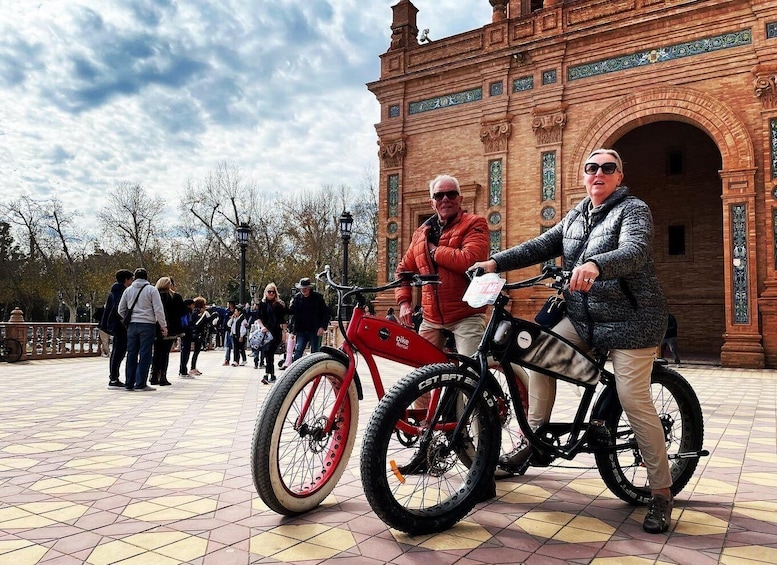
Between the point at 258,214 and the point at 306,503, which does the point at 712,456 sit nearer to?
the point at 306,503

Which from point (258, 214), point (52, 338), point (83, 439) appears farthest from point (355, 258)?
point (83, 439)

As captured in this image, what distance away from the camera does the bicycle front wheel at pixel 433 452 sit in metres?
2.61

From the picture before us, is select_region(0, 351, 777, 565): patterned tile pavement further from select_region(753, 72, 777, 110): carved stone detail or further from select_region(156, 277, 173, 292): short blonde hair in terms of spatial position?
select_region(753, 72, 777, 110): carved stone detail

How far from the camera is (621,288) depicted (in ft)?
9.64

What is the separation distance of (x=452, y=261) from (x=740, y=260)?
47.2 feet

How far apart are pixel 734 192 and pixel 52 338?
18.1 metres

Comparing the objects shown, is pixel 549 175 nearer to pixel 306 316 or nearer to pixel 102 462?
pixel 306 316

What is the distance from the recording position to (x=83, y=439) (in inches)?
194

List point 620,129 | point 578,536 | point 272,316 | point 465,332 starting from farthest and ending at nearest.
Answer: point 620,129 → point 272,316 → point 465,332 → point 578,536

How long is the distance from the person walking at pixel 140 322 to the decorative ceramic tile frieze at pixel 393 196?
42.2 ft

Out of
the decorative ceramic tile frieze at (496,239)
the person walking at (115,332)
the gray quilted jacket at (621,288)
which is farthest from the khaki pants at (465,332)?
the decorative ceramic tile frieze at (496,239)

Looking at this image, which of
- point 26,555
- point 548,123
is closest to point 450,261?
point 26,555

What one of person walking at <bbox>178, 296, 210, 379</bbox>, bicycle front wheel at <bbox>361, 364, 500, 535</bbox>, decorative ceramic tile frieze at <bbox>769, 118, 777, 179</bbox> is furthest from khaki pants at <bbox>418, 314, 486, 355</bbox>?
decorative ceramic tile frieze at <bbox>769, 118, 777, 179</bbox>

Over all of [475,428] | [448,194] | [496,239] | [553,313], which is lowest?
[475,428]
